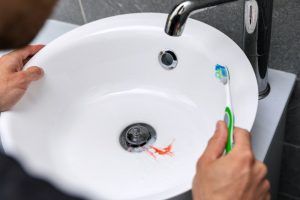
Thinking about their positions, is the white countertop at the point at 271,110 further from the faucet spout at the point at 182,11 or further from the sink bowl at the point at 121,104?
the faucet spout at the point at 182,11

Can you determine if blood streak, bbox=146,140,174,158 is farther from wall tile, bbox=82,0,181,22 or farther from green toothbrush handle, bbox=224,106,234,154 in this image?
wall tile, bbox=82,0,181,22

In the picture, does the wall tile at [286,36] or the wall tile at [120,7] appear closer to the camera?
the wall tile at [286,36]

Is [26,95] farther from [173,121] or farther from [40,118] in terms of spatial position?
[173,121]

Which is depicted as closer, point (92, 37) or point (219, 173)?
point (219, 173)

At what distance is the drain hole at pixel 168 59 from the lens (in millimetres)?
795

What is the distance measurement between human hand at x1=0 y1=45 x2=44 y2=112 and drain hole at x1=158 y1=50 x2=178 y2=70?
21 centimetres

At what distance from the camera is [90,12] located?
0.97 m

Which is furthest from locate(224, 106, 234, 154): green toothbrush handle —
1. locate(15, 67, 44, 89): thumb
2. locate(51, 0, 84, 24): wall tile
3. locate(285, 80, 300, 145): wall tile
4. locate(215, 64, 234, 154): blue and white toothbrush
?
locate(51, 0, 84, 24): wall tile

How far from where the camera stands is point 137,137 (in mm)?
783

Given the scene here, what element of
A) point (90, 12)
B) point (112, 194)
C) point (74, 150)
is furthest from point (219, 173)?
point (90, 12)

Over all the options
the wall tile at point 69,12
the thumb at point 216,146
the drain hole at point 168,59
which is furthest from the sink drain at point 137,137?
the wall tile at point 69,12

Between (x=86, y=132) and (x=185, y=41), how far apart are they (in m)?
0.24

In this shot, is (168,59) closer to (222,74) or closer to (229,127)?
(222,74)

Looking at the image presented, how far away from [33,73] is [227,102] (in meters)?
0.34
